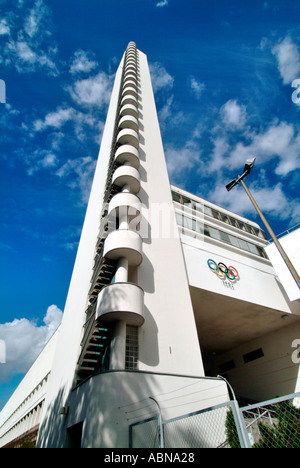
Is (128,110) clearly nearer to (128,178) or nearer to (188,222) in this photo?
(128,178)

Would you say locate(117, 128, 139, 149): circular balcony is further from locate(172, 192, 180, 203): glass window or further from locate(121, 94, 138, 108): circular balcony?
locate(121, 94, 138, 108): circular balcony

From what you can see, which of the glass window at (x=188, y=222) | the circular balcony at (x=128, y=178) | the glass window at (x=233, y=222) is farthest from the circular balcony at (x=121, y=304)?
the glass window at (x=233, y=222)

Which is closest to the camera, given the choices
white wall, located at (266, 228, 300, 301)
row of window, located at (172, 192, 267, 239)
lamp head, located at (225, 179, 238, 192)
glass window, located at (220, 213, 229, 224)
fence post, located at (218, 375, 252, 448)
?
fence post, located at (218, 375, 252, 448)

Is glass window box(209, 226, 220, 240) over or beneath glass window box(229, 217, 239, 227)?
beneath

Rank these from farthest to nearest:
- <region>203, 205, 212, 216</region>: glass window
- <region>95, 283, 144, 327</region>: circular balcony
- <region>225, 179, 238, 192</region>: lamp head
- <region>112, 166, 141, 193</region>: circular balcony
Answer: <region>203, 205, 212, 216</region>: glass window, <region>112, 166, 141, 193</region>: circular balcony, <region>225, 179, 238, 192</region>: lamp head, <region>95, 283, 144, 327</region>: circular balcony

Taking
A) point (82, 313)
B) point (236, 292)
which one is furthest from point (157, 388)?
point (236, 292)

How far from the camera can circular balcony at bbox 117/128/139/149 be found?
66.5 feet

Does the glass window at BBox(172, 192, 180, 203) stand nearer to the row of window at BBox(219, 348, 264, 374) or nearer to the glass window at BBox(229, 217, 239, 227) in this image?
the glass window at BBox(229, 217, 239, 227)

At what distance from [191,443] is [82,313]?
29.2 feet

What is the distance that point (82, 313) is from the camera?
14.8 m

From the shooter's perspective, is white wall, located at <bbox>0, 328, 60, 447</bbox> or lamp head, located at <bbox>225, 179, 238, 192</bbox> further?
white wall, located at <bbox>0, 328, 60, 447</bbox>

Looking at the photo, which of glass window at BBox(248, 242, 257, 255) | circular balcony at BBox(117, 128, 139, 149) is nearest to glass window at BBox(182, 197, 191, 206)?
circular balcony at BBox(117, 128, 139, 149)

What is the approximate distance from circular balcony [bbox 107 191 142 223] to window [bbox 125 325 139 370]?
22.5ft

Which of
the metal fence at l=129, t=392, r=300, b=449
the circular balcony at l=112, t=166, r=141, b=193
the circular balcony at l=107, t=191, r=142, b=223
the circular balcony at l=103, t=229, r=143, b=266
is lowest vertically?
the metal fence at l=129, t=392, r=300, b=449
